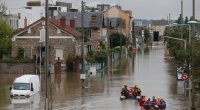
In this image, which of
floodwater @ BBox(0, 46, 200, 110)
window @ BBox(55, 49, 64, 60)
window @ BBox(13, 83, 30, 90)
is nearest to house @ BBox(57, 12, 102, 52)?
window @ BBox(55, 49, 64, 60)

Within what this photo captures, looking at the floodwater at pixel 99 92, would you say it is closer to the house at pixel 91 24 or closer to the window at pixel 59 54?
the window at pixel 59 54

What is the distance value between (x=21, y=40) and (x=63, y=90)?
2307 centimetres

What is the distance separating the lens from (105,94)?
158 ft

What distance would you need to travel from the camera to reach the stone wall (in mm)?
67188

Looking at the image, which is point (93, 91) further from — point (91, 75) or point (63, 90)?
point (91, 75)

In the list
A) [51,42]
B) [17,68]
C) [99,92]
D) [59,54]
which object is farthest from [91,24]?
[99,92]

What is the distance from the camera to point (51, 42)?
72.7m

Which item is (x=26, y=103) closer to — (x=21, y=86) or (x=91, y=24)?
(x=21, y=86)

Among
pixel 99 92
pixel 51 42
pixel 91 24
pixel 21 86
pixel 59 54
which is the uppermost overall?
pixel 91 24

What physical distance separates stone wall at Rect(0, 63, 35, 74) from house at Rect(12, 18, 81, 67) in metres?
4.69

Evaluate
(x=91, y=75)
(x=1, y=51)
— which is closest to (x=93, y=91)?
(x=91, y=75)

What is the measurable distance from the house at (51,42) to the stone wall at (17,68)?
4.69 meters

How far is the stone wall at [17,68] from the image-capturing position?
67.2 meters

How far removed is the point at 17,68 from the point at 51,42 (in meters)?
6.97
